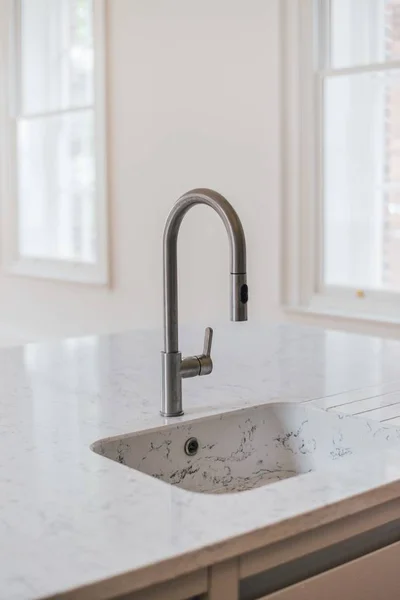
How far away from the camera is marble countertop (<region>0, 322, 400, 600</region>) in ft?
2.68

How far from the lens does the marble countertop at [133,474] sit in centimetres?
82

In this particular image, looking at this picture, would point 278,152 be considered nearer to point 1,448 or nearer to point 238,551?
point 1,448

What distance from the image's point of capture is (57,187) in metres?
4.93

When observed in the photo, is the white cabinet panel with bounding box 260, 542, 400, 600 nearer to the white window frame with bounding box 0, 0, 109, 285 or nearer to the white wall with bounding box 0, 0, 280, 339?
the white wall with bounding box 0, 0, 280, 339

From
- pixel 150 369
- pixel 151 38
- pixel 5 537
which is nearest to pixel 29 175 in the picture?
pixel 151 38

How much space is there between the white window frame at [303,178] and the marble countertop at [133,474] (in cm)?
144

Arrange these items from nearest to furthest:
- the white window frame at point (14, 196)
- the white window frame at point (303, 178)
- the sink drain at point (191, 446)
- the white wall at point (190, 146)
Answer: the sink drain at point (191, 446)
the white window frame at point (303, 178)
the white wall at point (190, 146)
the white window frame at point (14, 196)

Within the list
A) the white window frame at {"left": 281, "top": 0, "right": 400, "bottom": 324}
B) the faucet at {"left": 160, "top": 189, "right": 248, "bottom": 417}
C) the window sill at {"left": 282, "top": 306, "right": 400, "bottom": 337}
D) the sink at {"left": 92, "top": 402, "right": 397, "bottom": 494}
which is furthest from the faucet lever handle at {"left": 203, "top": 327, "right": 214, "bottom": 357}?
the white window frame at {"left": 281, "top": 0, "right": 400, "bottom": 324}

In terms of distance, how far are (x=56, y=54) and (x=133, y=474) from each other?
4.23 meters

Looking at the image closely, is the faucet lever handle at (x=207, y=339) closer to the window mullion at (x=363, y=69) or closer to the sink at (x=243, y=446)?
the sink at (x=243, y=446)

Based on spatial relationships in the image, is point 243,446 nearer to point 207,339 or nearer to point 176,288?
point 207,339

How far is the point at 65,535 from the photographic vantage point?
865mm

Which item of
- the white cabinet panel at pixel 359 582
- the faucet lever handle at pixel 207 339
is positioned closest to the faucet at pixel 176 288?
the faucet lever handle at pixel 207 339

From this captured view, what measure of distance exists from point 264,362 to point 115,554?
1014mm
